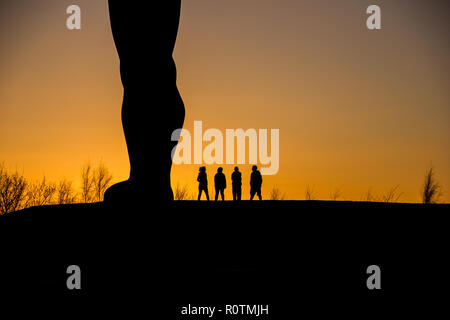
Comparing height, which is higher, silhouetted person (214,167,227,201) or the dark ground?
silhouetted person (214,167,227,201)

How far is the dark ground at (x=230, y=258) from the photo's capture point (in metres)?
5.82

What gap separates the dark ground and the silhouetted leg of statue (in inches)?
18.0

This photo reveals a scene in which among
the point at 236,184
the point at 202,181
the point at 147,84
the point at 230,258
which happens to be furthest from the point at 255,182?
the point at 230,258

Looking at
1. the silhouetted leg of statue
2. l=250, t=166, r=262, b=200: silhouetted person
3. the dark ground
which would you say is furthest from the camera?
l=250, t=166, r=262, b=200: silhouetted person

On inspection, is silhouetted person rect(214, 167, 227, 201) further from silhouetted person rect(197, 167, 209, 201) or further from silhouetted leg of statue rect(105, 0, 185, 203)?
silhouetted leg of statue rect(105, 0, 185, 203)

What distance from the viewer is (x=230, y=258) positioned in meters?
6.64

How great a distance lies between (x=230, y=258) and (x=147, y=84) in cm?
257

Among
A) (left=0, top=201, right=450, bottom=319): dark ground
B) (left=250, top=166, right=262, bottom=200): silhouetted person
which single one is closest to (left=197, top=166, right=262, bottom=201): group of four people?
(left=250, top=166, right=262, bottom=200): silhouetted person

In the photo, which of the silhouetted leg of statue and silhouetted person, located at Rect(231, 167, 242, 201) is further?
silhouetted person, located at Rect(231, 167, 242, 201)

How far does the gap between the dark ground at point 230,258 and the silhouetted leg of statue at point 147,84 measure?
458 millimetres

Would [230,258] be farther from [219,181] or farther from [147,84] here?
[219,181]

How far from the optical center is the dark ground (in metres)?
5.82
